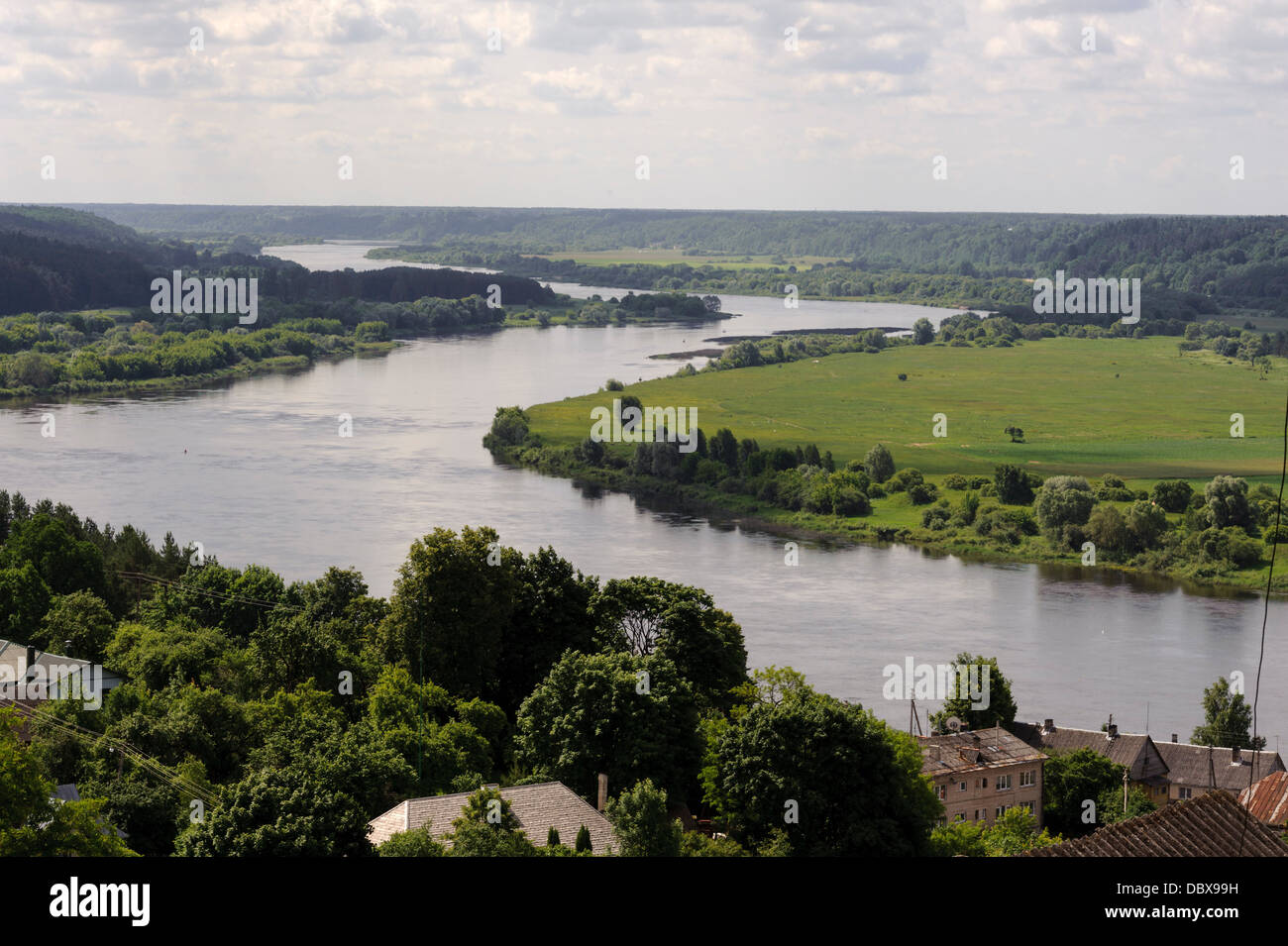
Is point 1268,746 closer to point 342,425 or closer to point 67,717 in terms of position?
point 67,717

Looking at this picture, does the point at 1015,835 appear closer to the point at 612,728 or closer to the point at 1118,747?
the point at 612,728

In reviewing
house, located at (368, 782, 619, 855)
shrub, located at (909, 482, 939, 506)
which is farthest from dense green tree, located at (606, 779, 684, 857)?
shrub, located at (909, 482, 939, 506)

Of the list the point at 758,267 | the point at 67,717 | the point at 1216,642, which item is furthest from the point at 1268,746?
the point at 758,267

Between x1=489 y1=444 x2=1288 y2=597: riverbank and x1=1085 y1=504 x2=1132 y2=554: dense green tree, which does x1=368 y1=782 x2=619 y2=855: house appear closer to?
x1=489 y1=444 x2=1288 y2=597: riverbank
